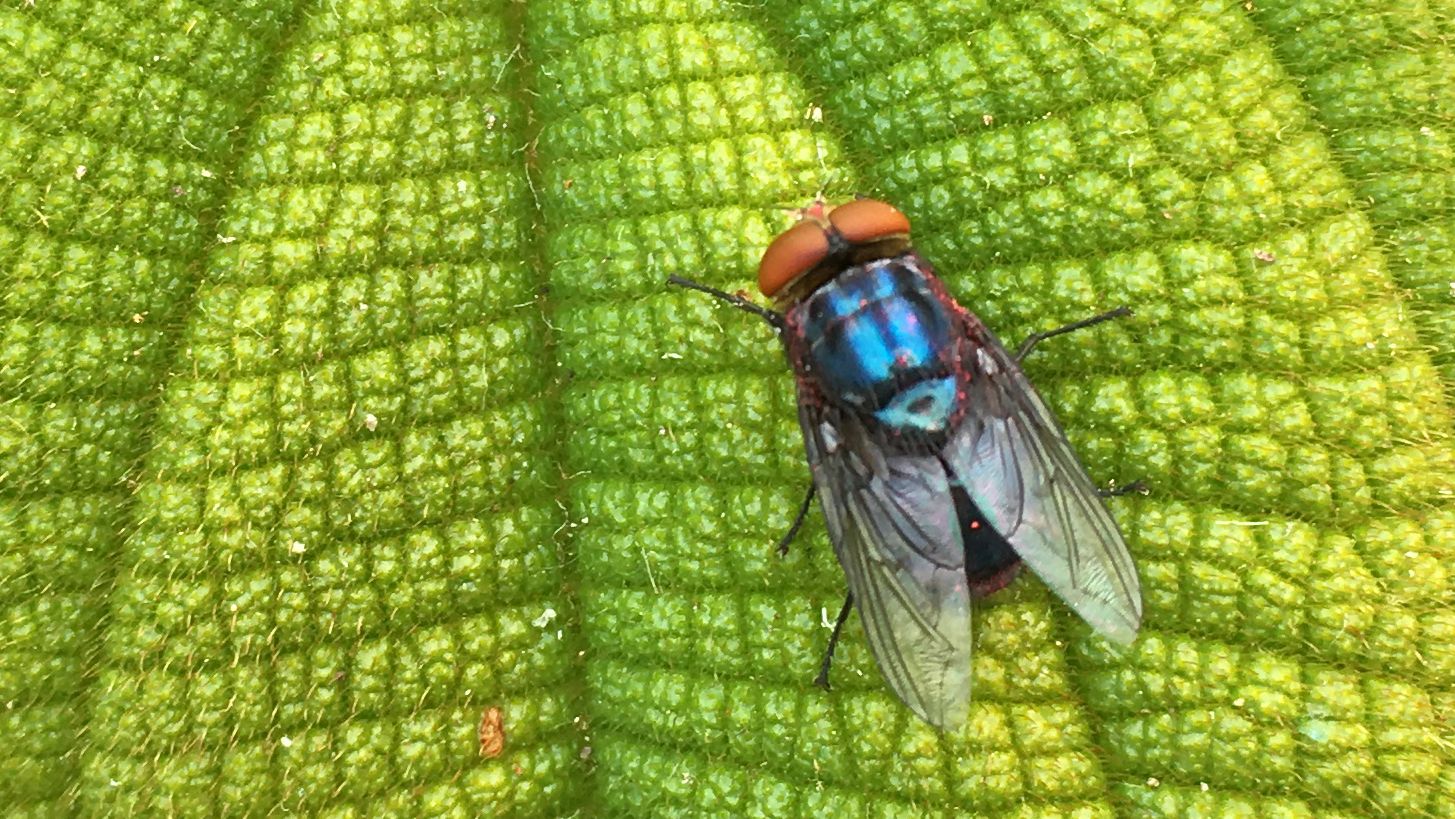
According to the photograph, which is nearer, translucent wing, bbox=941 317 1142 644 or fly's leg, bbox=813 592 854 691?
translucent wing, bbox=941 317 1142 644

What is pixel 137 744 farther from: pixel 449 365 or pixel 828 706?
pixel 828 706

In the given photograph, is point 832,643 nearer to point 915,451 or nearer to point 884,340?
point 915,451

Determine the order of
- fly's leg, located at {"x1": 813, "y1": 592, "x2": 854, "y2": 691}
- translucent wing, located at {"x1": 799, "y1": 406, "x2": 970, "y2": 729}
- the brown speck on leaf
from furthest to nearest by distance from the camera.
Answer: the brown speck on leaf < fly's leg, located at {"x1": 813, "y1": 592, "x2": 854, "y2": 691} < translucent wing, located at {"x1": 799, "y1": 406, "x2": 970, "y2": 729}

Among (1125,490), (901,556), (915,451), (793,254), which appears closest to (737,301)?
(793,254)

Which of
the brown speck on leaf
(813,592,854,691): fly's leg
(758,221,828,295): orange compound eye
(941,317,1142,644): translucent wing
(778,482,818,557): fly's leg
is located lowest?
the brown speck on leaf

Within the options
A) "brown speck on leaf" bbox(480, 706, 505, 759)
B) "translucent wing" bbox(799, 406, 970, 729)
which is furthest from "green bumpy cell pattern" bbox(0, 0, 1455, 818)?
"translucent wing" bbox(799, 406, 970, 729)

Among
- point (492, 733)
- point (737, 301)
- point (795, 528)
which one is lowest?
point (492, 733)

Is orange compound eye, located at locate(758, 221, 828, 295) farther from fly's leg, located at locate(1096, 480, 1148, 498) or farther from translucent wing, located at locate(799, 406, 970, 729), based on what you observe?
fly's leg, located at locate(1096, 480, 1148, 498)

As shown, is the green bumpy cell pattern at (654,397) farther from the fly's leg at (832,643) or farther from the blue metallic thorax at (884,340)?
the blue metallic thorax at (884,340)
